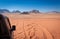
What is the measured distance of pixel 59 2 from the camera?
1141 centimetres

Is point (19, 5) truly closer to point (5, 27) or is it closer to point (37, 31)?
point (37, 31)

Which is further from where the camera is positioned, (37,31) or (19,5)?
(19,5)

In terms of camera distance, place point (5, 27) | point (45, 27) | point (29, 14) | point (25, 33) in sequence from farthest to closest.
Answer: point (29, 14), point (45, 27), point (25, 33), point (5, 27)

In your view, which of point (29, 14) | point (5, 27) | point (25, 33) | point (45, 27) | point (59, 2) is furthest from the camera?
point (29, 14)

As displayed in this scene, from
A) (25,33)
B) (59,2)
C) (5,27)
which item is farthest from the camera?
(59,2)

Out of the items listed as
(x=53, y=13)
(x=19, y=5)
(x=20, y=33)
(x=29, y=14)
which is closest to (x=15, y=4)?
(x=19, y=5)

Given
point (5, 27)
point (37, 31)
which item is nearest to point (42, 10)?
point (37, 31)

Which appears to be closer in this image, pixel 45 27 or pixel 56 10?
pixel 45 27

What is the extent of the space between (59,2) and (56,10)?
1.98 feet

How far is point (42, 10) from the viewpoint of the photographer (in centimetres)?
1172

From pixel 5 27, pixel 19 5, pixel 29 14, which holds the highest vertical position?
pixel 5 27

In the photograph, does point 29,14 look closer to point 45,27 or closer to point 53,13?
point 53,13

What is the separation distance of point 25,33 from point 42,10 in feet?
13.0

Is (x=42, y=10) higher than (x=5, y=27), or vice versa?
(x=5, y=27)
